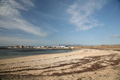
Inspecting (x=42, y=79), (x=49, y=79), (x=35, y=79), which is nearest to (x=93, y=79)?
(x=49, y=79)

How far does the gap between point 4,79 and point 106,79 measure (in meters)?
7.84

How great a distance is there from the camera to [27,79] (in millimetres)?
5652

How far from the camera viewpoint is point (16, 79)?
5637 mm

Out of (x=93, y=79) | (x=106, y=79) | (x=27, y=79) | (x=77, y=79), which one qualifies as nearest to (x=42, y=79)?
(x=27, y=79)

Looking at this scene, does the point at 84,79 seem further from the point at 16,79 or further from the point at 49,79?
the point at 16,79

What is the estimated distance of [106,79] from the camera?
5574 millimetres

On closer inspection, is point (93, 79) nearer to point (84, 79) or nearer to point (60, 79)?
point (84, 79)

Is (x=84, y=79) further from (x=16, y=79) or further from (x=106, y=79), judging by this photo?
(x=16, y=79)

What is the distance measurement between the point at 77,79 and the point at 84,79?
541 mm

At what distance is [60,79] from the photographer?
571 cm

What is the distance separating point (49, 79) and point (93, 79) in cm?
343

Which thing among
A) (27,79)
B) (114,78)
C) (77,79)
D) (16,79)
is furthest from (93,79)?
(16,79)

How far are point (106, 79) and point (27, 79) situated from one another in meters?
6.14

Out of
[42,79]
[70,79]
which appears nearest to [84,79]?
[70,79]
